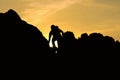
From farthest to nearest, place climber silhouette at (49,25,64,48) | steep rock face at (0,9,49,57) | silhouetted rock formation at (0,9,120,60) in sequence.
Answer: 1. climber silhouette at (49,25,64,48)
2. silhouetted rock formation at (0,9,120,60)
3. steep rock face at (0,9,49,57)

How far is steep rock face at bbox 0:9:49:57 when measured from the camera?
151 feet

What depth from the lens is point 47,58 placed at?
51.5m

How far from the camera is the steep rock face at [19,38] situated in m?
46.0

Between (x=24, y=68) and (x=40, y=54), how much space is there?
5.18 m

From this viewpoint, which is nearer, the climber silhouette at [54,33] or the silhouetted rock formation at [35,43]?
the silhouetted rock formation at [35,43]

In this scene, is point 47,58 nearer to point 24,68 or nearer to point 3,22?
point 24,68

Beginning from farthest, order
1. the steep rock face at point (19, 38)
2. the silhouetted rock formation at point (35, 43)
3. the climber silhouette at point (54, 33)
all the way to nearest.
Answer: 1. the climber silhouette at point (54, 33)
2. the silhouetted rock formation at point (35, 43)
3. the steep rock face at point (19, 38)

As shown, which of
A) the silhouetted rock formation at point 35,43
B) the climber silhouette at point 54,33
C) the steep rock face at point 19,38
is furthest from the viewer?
the climber silhouette at point 54,33

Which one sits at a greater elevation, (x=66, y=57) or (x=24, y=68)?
(x=66, y=57)

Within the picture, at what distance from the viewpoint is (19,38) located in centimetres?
4806

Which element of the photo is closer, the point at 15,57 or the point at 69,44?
the point at 15,57

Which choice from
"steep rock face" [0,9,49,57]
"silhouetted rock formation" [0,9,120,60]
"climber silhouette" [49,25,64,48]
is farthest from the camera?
"climber silhouette" [49,25,64,48]

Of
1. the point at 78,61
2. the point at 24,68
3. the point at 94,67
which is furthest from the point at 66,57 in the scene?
the point at 24,68

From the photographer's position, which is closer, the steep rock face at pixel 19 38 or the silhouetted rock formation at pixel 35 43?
the steep rock face at pixel 19 38
